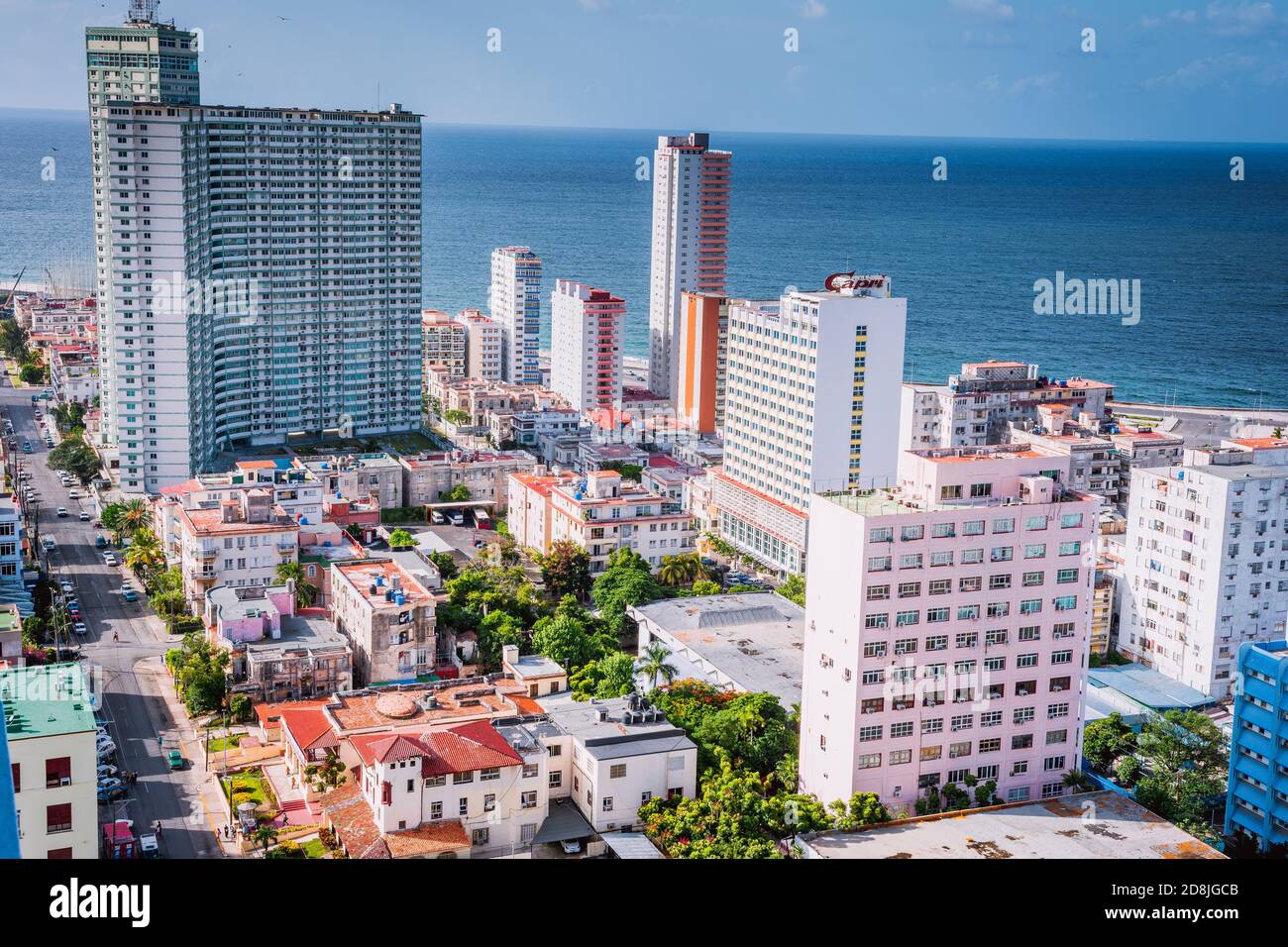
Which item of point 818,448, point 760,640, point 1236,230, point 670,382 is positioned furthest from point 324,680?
point 1236,230

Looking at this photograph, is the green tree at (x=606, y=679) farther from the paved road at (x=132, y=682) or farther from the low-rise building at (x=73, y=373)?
the low-rise building at (x=73, y=373)

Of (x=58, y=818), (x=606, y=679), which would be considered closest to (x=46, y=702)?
(x=58, y=818)

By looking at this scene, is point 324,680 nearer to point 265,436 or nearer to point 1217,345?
point 265,436

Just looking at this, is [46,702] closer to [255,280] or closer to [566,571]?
[566,571]

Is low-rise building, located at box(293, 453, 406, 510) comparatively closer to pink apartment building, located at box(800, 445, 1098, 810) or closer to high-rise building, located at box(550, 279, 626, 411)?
high-rise building, located at box(550, 279, 626, 411)

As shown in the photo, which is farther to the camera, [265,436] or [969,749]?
[265,436]

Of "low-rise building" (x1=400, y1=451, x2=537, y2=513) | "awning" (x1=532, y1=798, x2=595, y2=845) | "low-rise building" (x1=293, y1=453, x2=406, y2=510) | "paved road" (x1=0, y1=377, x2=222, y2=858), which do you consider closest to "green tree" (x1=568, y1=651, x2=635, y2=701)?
"awning" (x1=532, y1=798, x2=595, y2=845)
